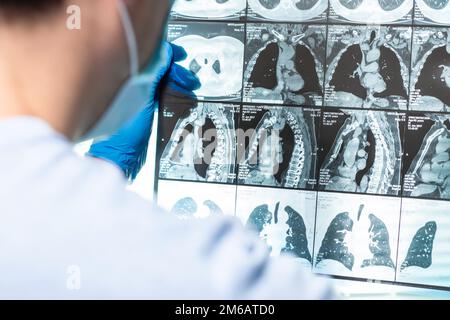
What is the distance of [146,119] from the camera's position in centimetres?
143

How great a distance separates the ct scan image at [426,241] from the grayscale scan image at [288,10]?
485 millimetres

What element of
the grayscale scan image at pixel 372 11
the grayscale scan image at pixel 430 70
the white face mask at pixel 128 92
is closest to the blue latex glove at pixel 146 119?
the grayscale scan image at pixel 372 11

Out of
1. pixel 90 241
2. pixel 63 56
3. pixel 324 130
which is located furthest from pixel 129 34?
pixel 324 130

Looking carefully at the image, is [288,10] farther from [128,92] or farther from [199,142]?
[128,92]

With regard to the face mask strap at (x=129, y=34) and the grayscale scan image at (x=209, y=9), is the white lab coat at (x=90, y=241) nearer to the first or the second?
the face mask strap at (x=129, y=34)

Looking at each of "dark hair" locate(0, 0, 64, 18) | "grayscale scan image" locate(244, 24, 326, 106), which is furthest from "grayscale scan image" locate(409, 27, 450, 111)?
"dark hair" locate(0, 0, 64, 18)

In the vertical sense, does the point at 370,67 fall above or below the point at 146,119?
above

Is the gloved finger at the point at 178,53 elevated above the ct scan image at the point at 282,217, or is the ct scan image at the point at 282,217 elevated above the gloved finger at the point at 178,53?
the gloved finger at the point at 178,53

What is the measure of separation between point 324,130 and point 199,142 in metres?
0.32

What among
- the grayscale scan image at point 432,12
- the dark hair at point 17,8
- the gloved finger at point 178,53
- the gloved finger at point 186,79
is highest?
the grayscale scan image at point 432,12

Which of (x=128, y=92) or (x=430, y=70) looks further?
(x=430, y=70)

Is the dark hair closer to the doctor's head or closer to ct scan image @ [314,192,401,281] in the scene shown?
the doctor's head

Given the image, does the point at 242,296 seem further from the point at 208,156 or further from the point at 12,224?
the point at 208,156

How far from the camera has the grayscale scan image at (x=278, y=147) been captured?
1.32m
